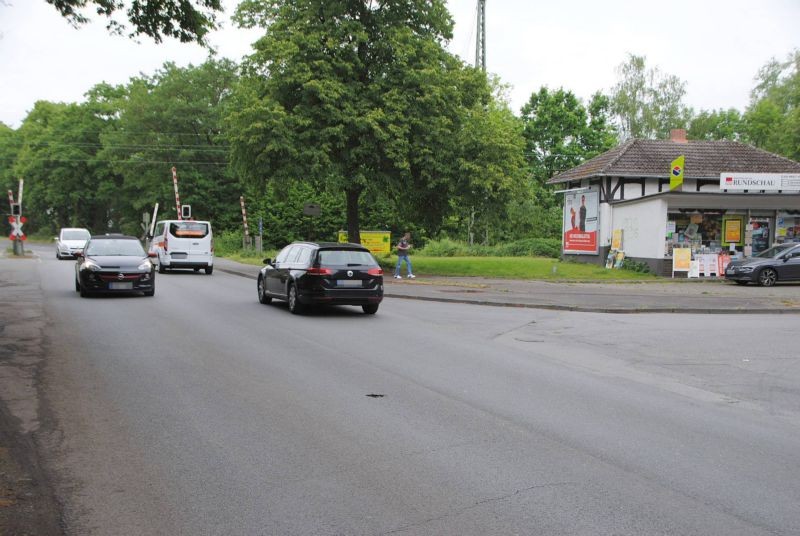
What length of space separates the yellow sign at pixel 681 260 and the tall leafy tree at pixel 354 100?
28.8ft

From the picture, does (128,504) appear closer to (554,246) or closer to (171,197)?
(554,246)

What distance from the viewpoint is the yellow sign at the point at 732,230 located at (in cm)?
2966

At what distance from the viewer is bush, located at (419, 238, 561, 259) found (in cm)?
4412

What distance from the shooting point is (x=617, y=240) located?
3153 centimetres

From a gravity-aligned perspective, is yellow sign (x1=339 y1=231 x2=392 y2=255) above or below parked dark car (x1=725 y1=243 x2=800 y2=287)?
above

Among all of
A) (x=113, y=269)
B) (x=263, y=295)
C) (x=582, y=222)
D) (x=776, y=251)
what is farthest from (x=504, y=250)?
(x=113, y=269)

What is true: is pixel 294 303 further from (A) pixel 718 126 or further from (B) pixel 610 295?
(A) pixel 718 126

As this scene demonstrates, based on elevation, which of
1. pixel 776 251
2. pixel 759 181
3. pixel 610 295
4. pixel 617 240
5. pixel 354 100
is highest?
pixel 354 100

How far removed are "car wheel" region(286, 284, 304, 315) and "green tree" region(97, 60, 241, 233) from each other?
128 feet

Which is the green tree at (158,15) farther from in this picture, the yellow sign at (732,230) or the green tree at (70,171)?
the green tree at (70,171)

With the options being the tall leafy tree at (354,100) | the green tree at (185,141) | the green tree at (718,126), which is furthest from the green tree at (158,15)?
the green tree at (718,126)

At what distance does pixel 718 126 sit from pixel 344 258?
56026mm

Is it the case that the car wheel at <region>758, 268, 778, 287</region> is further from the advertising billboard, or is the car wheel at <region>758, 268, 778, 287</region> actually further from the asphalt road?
the asphalt road

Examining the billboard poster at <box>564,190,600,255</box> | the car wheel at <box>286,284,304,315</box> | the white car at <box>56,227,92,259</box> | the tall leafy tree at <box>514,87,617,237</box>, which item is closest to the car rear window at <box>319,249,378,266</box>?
the car wheel at <box>286,284,304,315</box>
